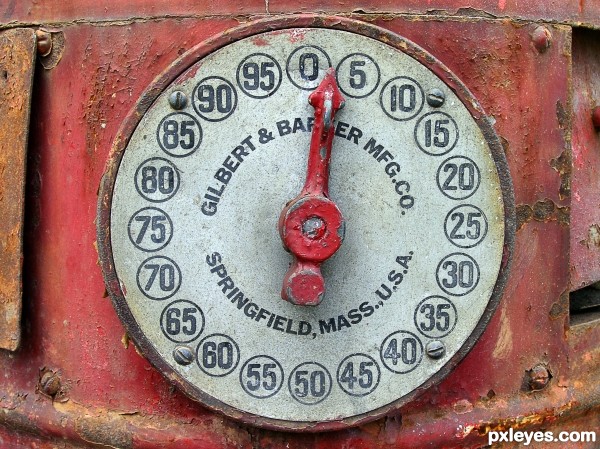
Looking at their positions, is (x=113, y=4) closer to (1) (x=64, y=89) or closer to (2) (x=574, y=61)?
(1) (x=64, y=89)

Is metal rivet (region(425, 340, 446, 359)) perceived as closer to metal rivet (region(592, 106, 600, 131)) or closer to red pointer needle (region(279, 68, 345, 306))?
red pointer needle (region(279, 68, 345, 306))

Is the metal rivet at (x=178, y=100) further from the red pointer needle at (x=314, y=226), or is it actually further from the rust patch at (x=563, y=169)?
the rust patch at (x=563, y=169)

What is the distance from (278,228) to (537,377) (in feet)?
1.53

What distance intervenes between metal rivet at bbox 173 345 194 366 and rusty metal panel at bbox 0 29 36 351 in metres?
0.27

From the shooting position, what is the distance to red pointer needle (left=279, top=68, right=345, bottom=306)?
3.62ft

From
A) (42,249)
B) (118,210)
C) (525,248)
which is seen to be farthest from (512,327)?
(42,249)

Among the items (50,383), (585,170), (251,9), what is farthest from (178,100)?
(585,170)

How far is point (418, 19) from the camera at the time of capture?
120cm

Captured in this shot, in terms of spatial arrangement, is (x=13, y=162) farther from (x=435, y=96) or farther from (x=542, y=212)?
(x=542, y=212)

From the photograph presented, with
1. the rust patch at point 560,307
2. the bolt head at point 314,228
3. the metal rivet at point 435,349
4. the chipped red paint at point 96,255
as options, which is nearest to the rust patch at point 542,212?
the chipped red paint at point 96,255

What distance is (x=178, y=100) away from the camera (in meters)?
1.15

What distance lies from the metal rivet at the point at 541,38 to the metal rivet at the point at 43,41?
0.72m

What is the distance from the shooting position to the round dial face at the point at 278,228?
116 cm

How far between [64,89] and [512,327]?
758 mm
